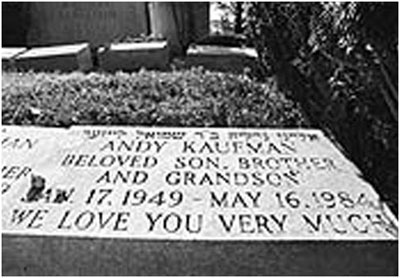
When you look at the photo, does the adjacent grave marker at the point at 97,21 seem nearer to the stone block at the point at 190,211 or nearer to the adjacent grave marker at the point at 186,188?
the adjacent grave marker at the point at 186,188

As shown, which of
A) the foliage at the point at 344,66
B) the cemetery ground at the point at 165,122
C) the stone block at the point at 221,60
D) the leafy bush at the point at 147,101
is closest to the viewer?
the cemetery ground at the point at 165,122

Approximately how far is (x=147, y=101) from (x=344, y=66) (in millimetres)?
1773

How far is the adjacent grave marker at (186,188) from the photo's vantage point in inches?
116

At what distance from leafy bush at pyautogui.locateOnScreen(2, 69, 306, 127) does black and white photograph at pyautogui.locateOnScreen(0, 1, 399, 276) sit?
16mm

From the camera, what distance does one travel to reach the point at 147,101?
542 cm

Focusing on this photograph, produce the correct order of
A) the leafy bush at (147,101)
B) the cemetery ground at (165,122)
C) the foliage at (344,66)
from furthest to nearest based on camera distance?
the leafy bush at (147,101) < the foliage at (344,66) < the cemetery ground at (165,122)

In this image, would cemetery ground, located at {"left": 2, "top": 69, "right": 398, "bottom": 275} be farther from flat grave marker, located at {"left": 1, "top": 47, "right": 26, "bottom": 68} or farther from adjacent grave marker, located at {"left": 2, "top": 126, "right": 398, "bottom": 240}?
flat grave marker, located at {"left": 1, "top": 47, "right": 26, "bottom": 68}

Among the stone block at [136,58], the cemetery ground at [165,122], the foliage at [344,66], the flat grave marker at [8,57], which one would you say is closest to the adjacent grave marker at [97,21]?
the flat grave marker at [8,57]

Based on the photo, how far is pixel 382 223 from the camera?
302cm

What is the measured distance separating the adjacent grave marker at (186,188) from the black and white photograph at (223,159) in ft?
0.04

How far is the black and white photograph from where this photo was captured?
2844 millimetres

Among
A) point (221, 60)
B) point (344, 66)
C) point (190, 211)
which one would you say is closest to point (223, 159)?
point (190, 211)

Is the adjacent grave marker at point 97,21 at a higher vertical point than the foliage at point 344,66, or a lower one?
lower

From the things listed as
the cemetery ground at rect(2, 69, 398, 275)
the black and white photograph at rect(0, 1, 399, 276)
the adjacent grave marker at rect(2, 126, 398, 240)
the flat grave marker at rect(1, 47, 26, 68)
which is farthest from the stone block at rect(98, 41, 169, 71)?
the adjacent grave marker at rect(2, 126, 398, 240)
